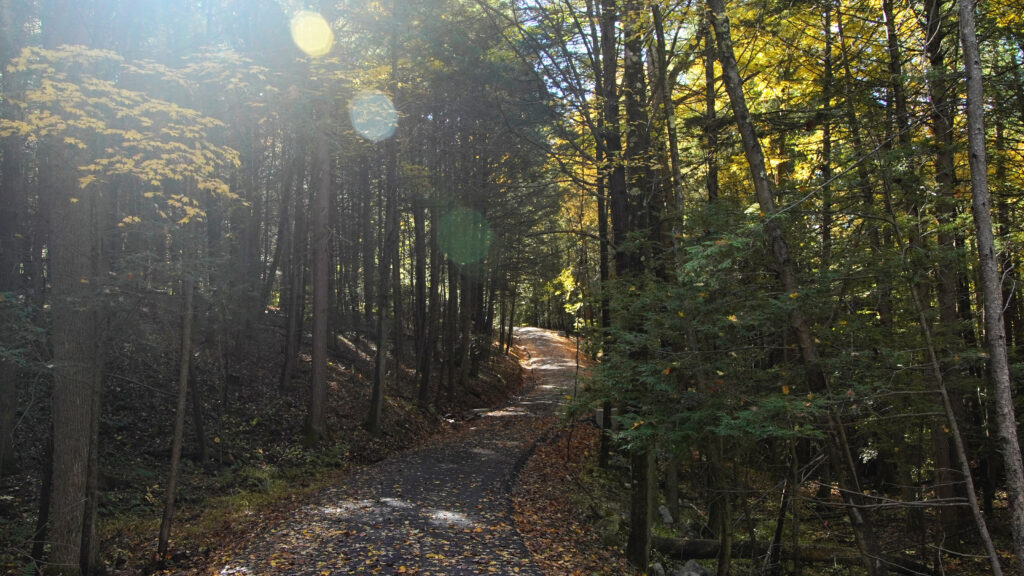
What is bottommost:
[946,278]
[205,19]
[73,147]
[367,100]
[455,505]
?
[455,505]

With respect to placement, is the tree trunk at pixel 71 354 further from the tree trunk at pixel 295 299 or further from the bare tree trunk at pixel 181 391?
the tree trunk at pixel 295 299

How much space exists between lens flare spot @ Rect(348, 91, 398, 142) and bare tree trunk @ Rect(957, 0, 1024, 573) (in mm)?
Answer: 11685

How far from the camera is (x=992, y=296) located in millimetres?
4918

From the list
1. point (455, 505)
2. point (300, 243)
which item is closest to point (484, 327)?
point (300, 243)

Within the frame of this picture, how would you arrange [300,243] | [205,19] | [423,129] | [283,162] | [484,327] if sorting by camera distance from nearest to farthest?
1. [205,19]
2. [423,129]
3. [300,243]
4. [283,162]
5. [484,327]

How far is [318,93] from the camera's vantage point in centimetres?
1260

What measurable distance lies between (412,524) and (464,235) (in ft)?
37.7

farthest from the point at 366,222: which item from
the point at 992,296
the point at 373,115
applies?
the point at 992,296

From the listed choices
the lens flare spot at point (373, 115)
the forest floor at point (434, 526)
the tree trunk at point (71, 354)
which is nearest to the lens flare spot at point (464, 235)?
the lens flare spot at point (373, 115)

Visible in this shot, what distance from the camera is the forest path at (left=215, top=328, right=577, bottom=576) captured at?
6.75 meters

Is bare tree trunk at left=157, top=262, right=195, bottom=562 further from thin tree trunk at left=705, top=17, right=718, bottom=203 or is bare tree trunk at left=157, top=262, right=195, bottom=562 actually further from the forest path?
thin tree trunk at left=705, top=17, right=718, bottom=203

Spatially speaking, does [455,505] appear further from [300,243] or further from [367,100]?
[300,243]

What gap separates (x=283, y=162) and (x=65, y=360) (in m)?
16.6

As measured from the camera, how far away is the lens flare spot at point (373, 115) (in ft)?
46.7
